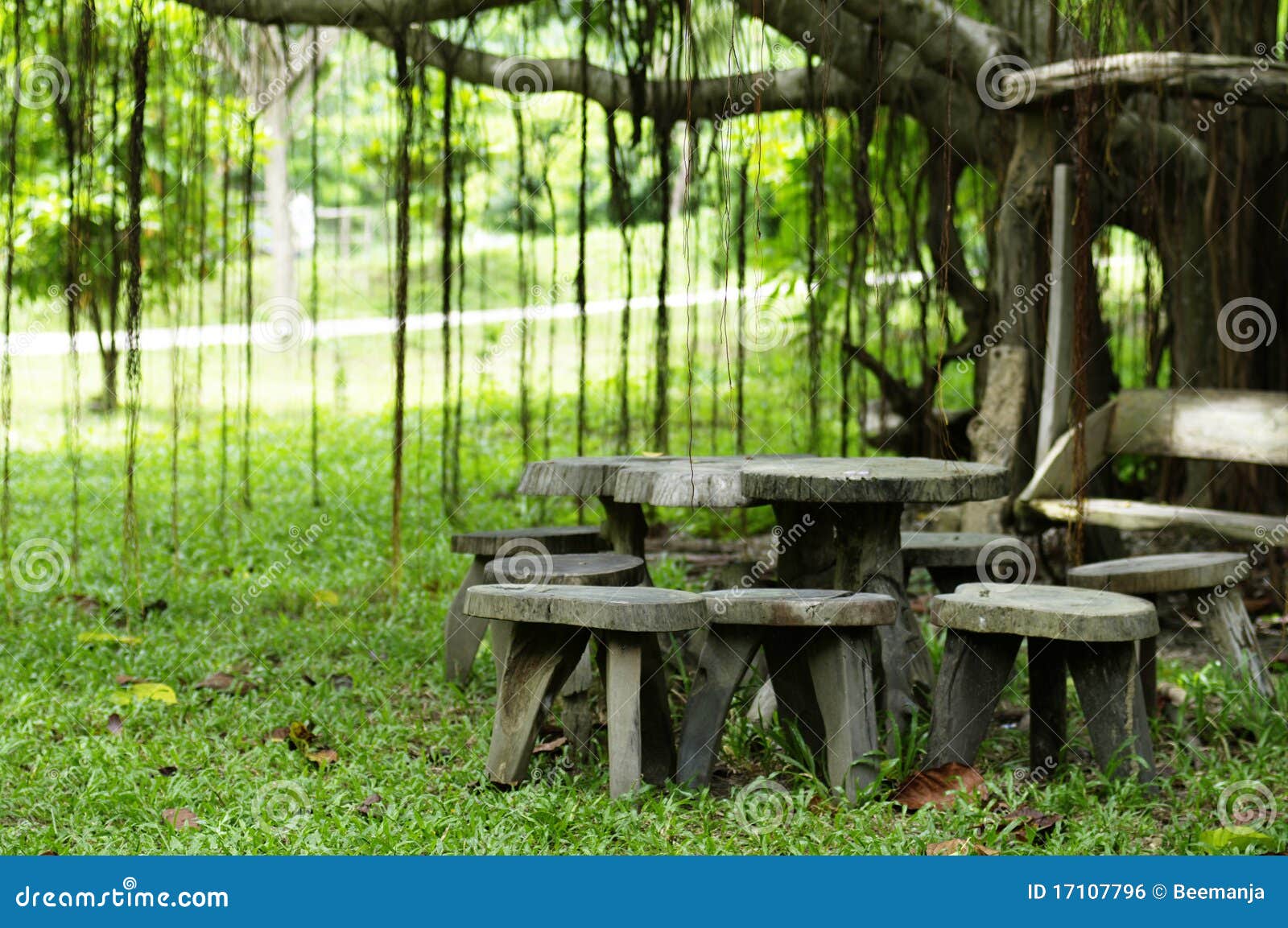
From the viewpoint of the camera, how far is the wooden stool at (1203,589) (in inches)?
136

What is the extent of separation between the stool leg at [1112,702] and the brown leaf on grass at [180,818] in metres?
1.83

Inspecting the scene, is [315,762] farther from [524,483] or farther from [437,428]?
[437,428]

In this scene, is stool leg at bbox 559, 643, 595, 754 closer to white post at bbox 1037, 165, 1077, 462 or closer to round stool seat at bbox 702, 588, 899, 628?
round stool seat at bbox 702, 588, 899, 628

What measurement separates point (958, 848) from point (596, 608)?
2.70ft

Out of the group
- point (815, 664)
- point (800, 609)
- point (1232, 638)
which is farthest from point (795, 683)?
point (1232, 638)

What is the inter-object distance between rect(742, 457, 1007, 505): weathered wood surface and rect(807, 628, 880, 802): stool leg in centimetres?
Result: 34

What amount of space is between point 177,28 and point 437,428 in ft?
8.67

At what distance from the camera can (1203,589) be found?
3.52m

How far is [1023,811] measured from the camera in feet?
9.29

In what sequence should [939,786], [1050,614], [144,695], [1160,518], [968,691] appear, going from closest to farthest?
[1050,614] → [939,786] → [968,691] → [144,695] → [1160,518]

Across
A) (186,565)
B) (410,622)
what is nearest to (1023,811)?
(410,622)

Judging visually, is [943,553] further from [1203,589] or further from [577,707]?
[577,707]

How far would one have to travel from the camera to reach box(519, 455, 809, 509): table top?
10.9 feet

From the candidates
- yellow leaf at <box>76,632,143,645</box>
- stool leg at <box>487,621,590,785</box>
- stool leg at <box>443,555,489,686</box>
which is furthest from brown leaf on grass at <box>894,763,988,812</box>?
yellow leaf at <box>76,632,143,645</box>
